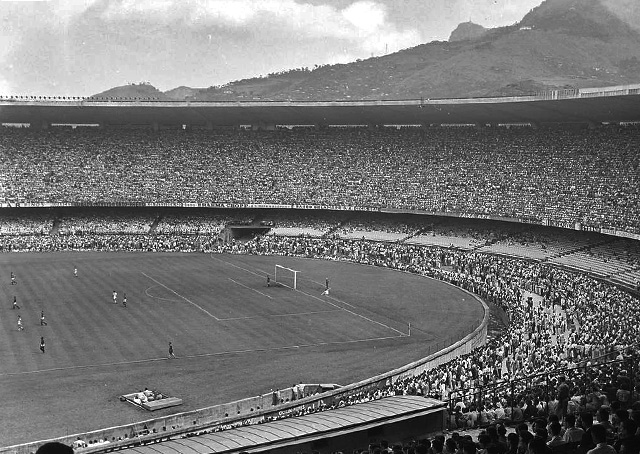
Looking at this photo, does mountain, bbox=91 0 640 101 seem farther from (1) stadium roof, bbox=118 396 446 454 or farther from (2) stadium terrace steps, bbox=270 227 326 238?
(1) stadium roof, bbox=118 396 446 454

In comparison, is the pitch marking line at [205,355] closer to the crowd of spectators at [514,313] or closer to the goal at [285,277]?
the crowd of spectators at [514,313]

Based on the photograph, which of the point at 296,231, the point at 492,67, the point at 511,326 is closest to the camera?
the point at 511,326

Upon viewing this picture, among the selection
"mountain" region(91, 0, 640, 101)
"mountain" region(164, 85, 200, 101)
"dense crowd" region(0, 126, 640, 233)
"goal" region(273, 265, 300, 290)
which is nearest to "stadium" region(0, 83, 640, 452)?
"dense crowd" region(0, 126, 640, 233)

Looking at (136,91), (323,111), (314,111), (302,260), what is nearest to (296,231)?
(302,260)

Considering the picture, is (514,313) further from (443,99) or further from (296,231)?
(296,231)

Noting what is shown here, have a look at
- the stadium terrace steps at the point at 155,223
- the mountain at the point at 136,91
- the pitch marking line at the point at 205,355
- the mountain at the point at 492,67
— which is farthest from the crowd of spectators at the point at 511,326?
the mountain at the point at 492,67

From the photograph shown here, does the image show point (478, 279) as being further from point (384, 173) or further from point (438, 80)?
point (438, 80)

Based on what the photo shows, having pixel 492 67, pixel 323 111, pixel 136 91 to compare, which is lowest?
pixel 323 111
